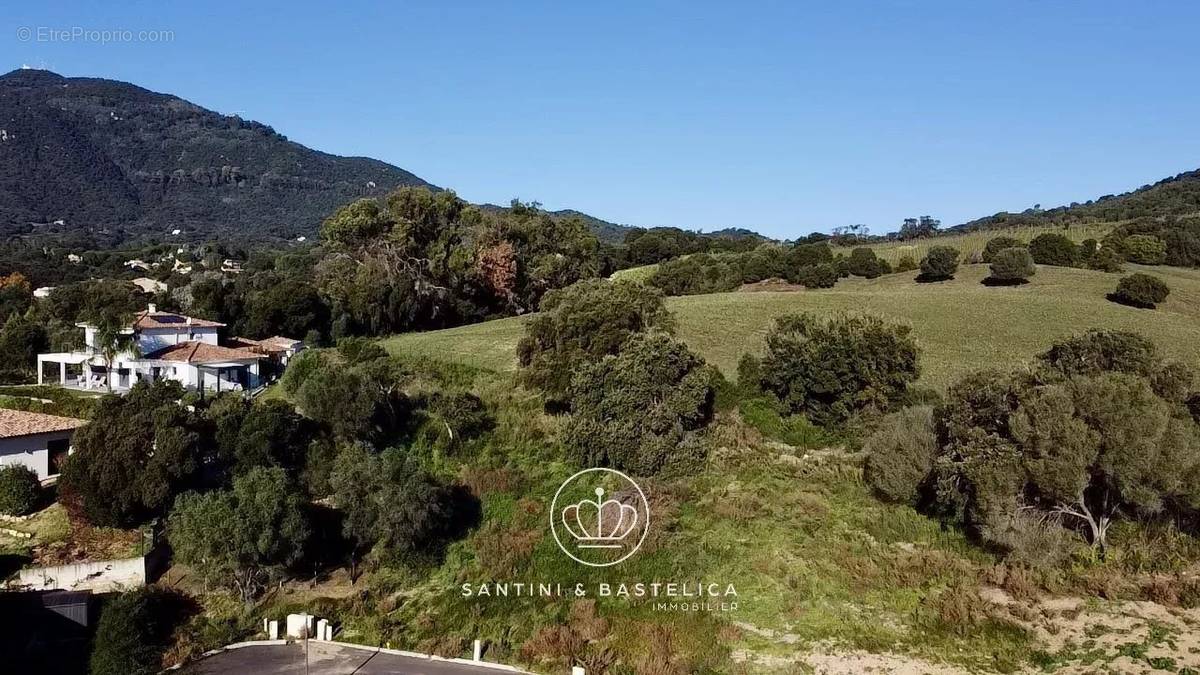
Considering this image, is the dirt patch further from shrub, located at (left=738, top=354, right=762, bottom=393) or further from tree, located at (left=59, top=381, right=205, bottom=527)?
tree, located at (left=59, top=381, right=205, bottom=527)

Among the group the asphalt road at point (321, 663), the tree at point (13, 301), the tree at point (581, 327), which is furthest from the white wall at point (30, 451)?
the tree at point (13, 301)

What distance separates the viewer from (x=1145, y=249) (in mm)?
48750

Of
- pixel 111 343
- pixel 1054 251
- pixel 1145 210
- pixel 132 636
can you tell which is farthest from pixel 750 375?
pixel 1145 210

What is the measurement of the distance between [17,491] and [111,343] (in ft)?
37.8

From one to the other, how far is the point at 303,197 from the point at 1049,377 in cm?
20127

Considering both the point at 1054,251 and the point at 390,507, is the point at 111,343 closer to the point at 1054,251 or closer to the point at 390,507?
the point at 390,507

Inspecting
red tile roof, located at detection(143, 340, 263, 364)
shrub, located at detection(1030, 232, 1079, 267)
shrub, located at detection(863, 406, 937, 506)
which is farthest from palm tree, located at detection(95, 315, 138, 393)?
shrub, located at detection(1030, 232, 1079, 267)

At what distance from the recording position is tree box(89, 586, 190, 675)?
13.8 metres

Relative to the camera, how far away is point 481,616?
51.5ft

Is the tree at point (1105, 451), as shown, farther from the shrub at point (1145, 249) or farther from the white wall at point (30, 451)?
the shrub at point (1145, 249)

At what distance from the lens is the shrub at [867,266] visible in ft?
173

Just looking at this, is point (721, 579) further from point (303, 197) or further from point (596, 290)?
point (303, 197)

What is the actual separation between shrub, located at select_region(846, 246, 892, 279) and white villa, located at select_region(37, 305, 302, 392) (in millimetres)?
36909

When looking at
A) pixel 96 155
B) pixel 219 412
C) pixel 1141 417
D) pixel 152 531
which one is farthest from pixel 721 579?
pixel 96 155
